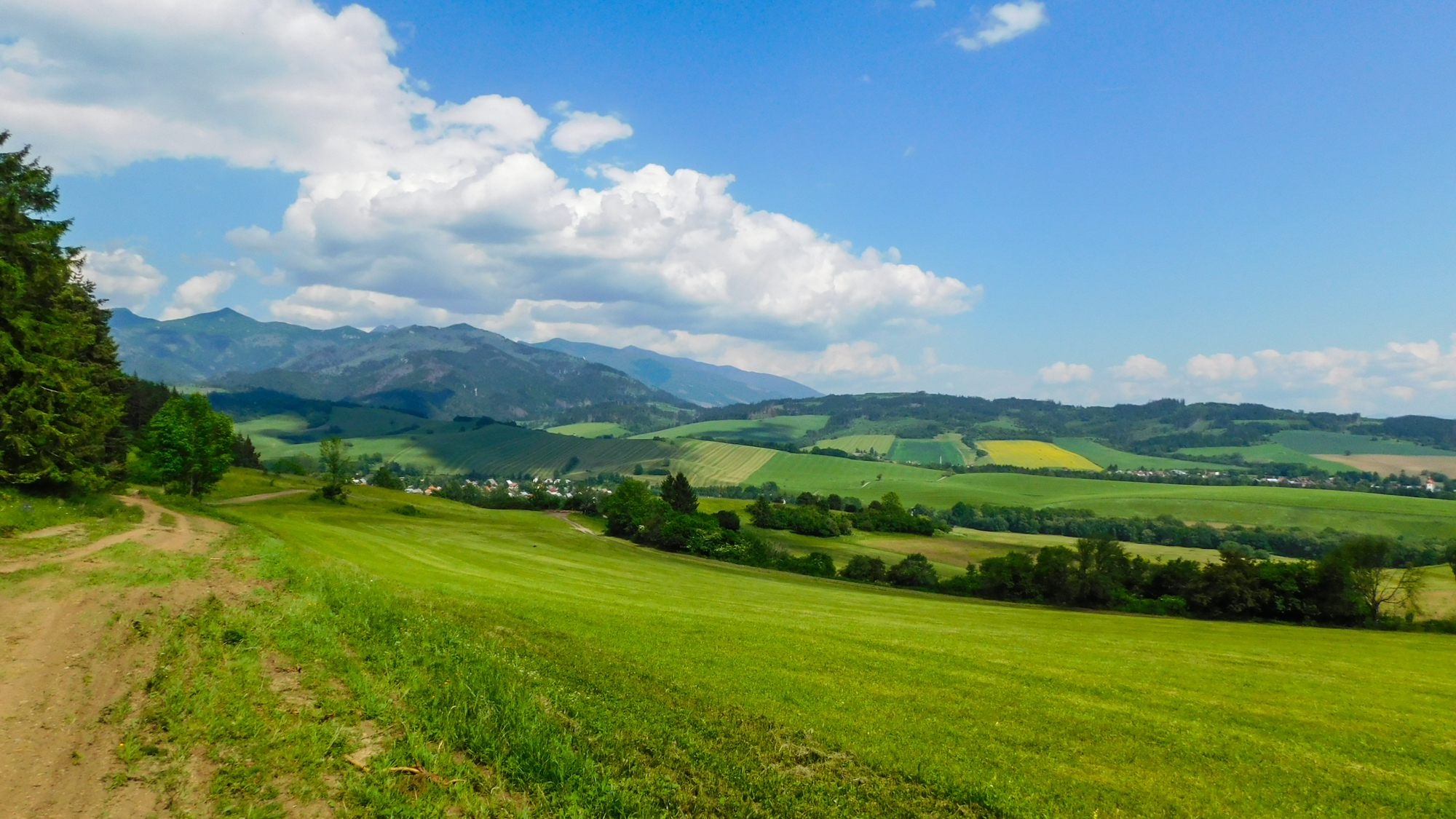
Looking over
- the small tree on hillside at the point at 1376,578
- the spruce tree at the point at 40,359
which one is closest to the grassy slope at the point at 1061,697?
the spruce tree at the point at 40,359

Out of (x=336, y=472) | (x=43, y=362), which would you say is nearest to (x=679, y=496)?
(x=336, y=472)

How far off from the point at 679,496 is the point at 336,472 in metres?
52.7

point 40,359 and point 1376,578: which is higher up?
point 40,359

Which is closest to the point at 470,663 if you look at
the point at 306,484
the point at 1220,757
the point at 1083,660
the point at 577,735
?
the point at 577,735

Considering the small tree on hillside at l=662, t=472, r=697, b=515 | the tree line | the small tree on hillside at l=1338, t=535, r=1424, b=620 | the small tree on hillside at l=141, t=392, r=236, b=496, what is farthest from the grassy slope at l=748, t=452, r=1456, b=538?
the tree line

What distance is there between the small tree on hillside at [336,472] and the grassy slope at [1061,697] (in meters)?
65.4

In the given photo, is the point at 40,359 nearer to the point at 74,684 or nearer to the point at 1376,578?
the point at 74,684

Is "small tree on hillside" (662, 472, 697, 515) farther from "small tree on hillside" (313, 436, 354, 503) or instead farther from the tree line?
the tree line

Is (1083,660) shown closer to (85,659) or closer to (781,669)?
(781,669)

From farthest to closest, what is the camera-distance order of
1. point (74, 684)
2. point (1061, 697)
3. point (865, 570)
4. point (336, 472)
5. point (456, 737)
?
point (336, 472) → point (865, 570) → point (1061, 697) → point (74, 684) → point (456, 737)

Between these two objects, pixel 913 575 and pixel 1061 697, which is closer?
pixel 1061 697

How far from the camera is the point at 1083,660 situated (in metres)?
19.7

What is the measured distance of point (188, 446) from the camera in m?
54.6

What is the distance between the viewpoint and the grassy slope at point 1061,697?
9.74 meters
